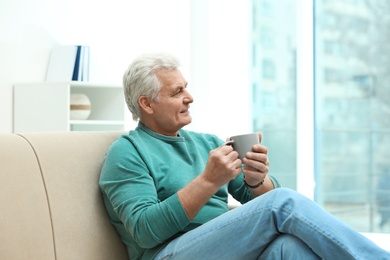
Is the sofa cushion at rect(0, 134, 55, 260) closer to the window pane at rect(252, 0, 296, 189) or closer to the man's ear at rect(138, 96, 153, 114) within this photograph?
the man's ear at rect(138, 96, 153, 114)

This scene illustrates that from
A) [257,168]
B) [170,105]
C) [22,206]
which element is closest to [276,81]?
[170,105]

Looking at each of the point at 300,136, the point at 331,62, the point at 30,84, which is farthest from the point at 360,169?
the point at 30,84

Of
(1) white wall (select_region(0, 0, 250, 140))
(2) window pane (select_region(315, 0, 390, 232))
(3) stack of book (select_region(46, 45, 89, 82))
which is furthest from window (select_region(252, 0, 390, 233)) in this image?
(3) stack of book (select_region(46, 45, 89, 82))

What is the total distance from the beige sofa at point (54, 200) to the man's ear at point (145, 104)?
0.17 m

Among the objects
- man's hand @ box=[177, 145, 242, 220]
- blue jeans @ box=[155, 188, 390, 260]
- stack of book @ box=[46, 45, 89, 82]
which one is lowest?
blue jeans @ box=[155, 188, 390, 260]

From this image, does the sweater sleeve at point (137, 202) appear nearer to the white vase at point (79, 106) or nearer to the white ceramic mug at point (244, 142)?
the white ceramic mug at point (244, 142)

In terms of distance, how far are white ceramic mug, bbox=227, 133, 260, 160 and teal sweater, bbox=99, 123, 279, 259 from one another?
206 millimetres

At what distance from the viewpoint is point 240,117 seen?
4934 mm

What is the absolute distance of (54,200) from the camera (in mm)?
1866

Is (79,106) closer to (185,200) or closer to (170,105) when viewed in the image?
(170,105)

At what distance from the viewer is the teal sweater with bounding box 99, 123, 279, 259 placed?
181 cm

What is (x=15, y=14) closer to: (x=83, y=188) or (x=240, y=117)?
(x=240, y=117)

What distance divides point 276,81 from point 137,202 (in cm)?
322

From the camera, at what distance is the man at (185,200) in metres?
1.71
